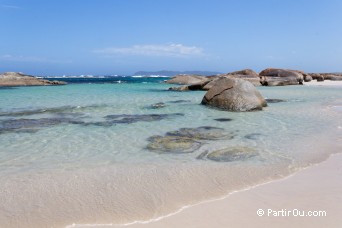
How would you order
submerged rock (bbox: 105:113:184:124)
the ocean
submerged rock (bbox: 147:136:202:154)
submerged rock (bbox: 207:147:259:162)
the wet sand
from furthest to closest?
submerged rock (bbox: 105:113:184:124) → submerged rock (bbox: 147:136:202:154) → submerged rock (bbox: 207:147:259:162) → the ocean → the wet sand

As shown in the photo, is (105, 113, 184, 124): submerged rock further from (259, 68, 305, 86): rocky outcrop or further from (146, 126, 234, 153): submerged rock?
(259, 68, 305, 86): rocky outcrop

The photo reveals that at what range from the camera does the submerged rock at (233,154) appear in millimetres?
5570

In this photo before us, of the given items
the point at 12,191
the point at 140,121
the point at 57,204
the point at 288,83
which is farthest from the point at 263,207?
the point at 288,83

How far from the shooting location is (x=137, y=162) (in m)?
5.52

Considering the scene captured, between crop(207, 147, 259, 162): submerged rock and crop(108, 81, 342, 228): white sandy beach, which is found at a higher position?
crop(207, 147, 259, 162): submerged rock

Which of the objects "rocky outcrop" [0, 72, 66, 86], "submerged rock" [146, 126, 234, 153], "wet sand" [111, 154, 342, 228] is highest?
"rocky outcrop" [0, 72, 66, 86]

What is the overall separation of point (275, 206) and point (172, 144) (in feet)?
10.7

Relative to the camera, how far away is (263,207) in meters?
3.57

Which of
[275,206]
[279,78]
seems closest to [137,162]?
[275,206]

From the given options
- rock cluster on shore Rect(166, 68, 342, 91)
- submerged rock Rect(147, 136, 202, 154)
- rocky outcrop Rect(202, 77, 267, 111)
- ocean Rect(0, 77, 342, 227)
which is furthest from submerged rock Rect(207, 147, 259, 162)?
rock cluster on shore Rect(166, 68, 342, 91)

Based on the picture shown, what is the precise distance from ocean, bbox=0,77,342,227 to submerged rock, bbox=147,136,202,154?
0.06ft

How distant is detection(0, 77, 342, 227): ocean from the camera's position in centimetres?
372

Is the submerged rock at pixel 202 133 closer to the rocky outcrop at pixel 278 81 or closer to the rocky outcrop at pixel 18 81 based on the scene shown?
the rocky outcrop at pixel 278 81

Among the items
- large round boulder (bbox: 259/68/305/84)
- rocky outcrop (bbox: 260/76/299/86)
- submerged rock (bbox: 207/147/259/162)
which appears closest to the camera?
submerged rock (bbox: 207/147/259/162)
